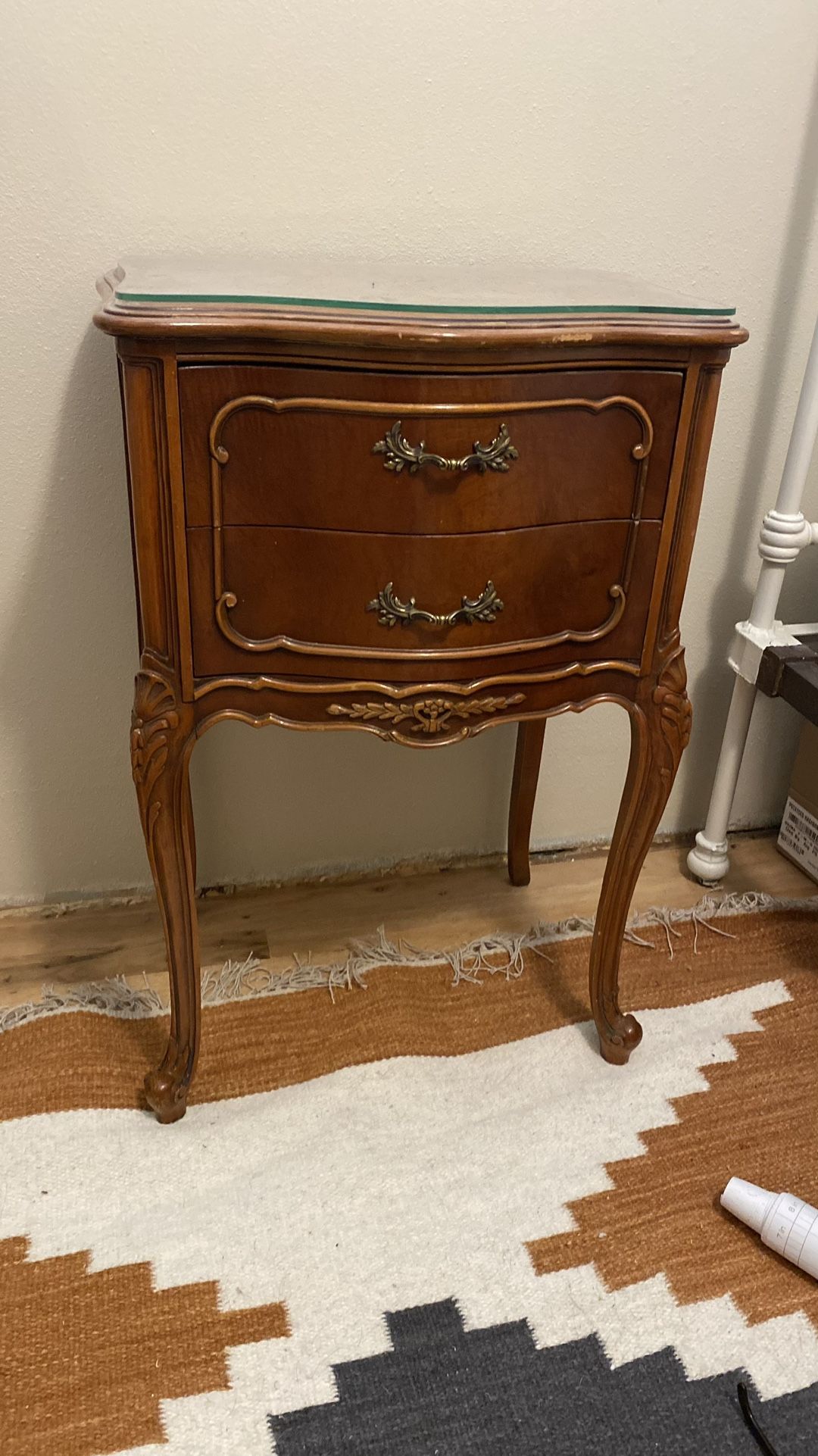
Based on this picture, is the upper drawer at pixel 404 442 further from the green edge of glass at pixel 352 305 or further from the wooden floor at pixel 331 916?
the wooden floor at pixel 331 916

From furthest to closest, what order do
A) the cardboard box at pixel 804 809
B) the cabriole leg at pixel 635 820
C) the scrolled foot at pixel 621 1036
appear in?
the cardboard box at pixel 804 809 < the scrolled foot at pixel 621 1036 < the cabriole leg at pixel 635 820

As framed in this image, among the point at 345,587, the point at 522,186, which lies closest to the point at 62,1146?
the point at 345,587

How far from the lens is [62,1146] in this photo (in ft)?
3.44

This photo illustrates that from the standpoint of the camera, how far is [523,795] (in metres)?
1.41

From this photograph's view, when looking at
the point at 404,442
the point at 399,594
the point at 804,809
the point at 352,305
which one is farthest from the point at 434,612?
the point at 804,809

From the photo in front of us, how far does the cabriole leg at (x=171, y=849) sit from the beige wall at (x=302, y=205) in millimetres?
371

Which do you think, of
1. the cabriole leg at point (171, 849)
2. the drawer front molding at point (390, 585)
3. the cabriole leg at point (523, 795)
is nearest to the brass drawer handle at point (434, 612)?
the drawer front molding at point (390, 585)

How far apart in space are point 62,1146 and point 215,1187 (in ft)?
0.54

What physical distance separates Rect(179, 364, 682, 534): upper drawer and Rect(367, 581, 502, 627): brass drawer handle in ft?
0.18

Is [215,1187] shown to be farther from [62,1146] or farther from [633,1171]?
[633,1171]

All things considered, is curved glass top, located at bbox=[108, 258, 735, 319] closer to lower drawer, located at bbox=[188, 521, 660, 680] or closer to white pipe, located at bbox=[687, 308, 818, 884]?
lower drawer, located at bbox=[188, 521, 660, 680]

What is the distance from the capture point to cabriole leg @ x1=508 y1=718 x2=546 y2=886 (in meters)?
1.36

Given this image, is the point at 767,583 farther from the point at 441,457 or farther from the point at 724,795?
the point at 441,457

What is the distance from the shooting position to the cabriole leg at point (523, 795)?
1.36 m
